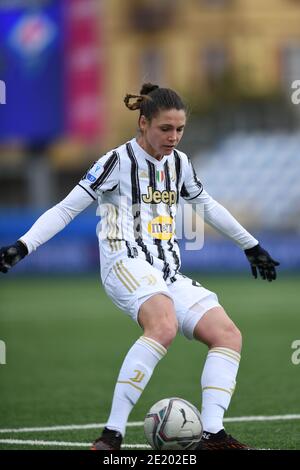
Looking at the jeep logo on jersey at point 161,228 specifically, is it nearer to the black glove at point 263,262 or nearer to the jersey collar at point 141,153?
the jersey collar at point 141,153

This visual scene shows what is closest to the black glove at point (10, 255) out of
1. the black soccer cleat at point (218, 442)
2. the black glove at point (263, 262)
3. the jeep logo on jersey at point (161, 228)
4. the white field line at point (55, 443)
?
the jeep logo on jersey at point (161, 228)

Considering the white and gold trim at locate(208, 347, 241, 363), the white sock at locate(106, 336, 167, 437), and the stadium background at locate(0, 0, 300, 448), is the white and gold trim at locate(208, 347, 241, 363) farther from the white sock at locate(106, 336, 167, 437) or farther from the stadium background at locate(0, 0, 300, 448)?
the stadium background at locate(0, 0, 300, 448)

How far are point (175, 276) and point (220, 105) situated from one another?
84.2ft

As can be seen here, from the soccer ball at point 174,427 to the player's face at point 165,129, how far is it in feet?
4.42

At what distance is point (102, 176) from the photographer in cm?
605

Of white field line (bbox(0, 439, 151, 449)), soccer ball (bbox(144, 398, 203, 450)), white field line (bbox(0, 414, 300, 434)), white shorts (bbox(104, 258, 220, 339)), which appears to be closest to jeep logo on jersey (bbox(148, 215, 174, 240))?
white shorts (bbox(104, 258, 220, 339))

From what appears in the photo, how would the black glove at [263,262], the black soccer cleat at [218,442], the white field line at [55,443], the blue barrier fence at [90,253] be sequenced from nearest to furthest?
the black soccer cleat at [218,442], the white field line at [55,443], the black glove at [263,262], the blue barrier fence at [90,253]

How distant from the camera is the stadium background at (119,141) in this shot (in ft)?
32.7

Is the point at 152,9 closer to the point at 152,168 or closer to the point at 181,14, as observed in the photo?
the point at 181,14

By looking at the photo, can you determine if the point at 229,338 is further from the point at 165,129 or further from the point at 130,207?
the point at 165,129

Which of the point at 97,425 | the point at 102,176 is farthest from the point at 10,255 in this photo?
the point at 97,425

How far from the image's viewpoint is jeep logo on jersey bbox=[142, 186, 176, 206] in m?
6.17

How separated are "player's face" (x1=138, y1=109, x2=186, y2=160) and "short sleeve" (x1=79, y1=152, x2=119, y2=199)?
0.72 ft

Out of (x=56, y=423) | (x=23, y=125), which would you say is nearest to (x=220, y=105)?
(x=23, y=125)
